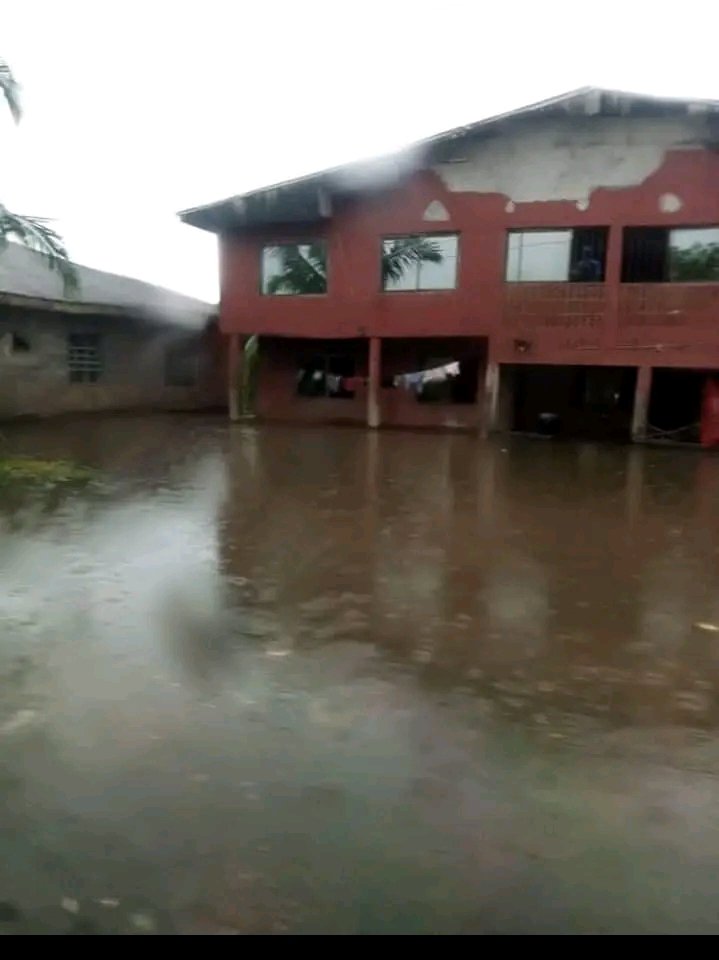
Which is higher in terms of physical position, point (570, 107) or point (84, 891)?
point (570, 107)

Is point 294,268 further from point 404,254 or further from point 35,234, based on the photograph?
point 35,234

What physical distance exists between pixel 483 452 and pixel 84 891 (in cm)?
1260

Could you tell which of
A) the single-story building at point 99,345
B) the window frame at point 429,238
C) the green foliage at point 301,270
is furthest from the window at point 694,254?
the single-story building at point 99,345

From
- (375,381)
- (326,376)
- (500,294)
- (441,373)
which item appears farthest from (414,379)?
(500,294)

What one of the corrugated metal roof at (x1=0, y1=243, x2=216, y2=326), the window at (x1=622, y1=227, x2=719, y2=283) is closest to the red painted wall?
the window at (x1=622, y1=227, x2=719, y2=283)

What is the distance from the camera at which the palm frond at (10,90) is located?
10373 mm

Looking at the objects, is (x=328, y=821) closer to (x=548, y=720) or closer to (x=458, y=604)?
(x=548, y=720)

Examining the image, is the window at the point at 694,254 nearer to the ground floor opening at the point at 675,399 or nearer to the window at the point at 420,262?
the ground floor opening at the point at 675,399

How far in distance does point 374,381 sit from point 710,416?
7097 millimetres

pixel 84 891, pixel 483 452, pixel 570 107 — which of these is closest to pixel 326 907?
pixel 84 891

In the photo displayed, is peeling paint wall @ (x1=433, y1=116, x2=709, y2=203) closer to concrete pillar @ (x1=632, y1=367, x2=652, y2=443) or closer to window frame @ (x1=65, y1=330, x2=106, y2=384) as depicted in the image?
concrete pillar @ (x1=632, y1=367, x2=652, y2=443)

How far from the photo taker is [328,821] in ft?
9.49

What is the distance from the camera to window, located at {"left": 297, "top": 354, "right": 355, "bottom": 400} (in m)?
20.3

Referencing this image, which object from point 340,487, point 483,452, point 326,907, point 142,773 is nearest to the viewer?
point 326,907
